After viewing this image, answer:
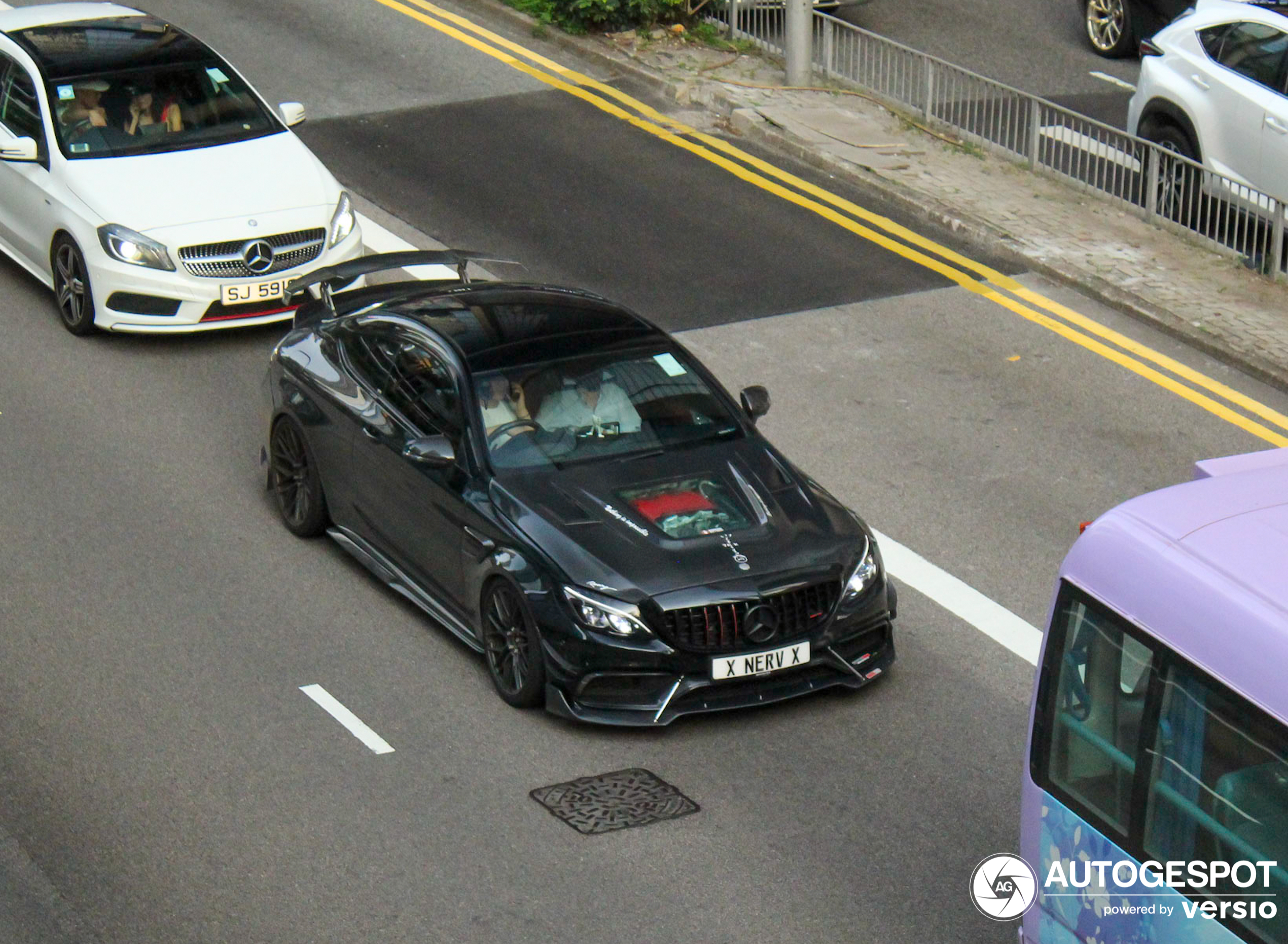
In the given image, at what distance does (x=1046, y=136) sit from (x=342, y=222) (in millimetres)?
6902

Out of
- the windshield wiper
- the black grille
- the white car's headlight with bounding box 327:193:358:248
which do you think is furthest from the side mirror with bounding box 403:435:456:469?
the white car's headlight with bounding box 327:193:358:248

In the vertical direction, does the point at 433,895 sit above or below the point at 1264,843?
below

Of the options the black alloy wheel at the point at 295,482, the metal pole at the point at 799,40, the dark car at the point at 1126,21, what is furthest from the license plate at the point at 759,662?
the dark car at the point at 1126,21

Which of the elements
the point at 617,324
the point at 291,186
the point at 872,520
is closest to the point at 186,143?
the point at 291,186

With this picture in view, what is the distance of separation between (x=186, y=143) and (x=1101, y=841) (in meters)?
10.3

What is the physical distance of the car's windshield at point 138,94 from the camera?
13961mm

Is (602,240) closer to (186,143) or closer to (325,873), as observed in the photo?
(186,143)

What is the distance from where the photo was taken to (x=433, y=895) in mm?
7512

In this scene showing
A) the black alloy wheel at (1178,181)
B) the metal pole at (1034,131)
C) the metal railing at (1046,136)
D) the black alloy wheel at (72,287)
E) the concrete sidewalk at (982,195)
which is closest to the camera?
the black alloy wheel at (72,287)

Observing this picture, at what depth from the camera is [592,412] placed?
9.65 meters

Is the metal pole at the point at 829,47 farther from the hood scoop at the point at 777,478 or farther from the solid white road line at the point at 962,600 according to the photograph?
the hood scoop at the point at 777,478

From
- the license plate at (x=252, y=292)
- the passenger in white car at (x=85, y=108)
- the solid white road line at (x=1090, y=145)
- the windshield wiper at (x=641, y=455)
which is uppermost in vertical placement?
the passenger in white car at (x=85, y=108)

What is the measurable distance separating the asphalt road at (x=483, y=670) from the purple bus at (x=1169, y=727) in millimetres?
1603

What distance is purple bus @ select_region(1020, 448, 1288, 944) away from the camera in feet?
16.8
